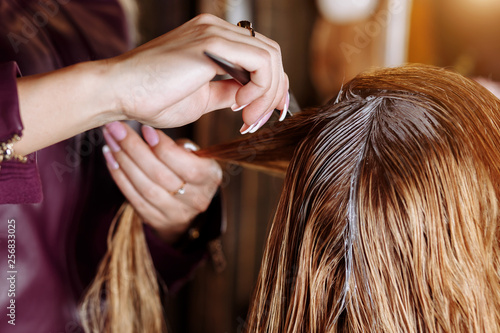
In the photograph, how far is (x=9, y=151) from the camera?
1.34 feet

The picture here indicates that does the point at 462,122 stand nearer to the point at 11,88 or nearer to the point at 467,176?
the point at 467,176

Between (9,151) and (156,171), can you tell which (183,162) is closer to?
(156,171)

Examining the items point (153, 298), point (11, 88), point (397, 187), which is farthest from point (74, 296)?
point (397, 187)

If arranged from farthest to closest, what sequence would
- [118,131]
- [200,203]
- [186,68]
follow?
[200,203] < [118,131] < [186,68]

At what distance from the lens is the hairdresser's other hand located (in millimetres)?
400

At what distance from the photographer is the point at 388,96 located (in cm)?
48

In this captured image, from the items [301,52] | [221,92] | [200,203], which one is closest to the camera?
[221,92]

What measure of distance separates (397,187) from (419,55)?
0.84 metres

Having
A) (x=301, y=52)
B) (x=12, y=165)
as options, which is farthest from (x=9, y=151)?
(x=301, y=52)

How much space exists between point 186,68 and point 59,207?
0.39 meters

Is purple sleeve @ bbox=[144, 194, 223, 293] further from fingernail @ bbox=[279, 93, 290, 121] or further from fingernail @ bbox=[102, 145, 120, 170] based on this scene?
fingernail @ bbox=[279, 93, 290, 121]

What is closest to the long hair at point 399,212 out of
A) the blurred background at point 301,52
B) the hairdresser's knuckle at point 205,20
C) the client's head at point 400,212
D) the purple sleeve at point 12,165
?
the client's head at point 400,212

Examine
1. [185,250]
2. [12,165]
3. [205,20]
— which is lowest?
[185,250]

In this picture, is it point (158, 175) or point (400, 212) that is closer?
point (400, 212)
